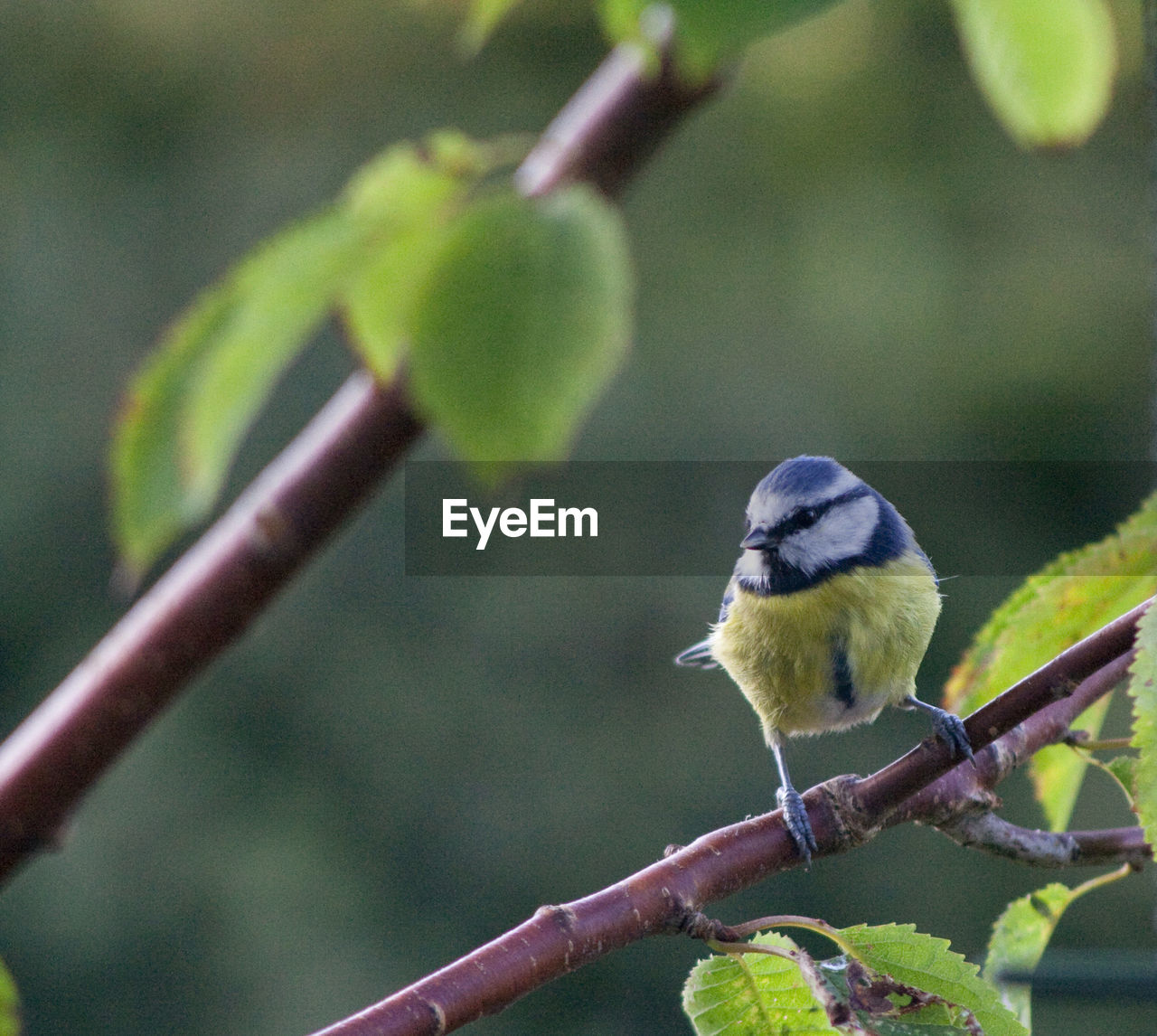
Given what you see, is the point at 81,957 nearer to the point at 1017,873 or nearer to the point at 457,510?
the point at 1017,873

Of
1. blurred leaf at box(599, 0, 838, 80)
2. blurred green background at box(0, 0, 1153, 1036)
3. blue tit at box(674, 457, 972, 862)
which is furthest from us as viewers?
blurred green background at box(0, 0, 1153, 1036)

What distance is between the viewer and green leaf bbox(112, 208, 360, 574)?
0.15 meters

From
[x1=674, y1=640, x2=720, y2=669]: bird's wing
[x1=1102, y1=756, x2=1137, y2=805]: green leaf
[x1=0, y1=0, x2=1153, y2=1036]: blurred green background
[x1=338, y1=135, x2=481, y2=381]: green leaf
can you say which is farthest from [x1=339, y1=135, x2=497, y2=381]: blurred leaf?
[x1=0, y1=0, x2=1153, y2=1036]: blurred green background

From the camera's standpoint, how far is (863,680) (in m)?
0.45

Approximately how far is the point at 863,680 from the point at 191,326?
0.33 m

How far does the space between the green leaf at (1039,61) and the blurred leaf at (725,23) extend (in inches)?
3.1

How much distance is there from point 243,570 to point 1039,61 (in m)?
0.16

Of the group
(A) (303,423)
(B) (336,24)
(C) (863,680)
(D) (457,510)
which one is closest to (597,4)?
(D) (457,510)

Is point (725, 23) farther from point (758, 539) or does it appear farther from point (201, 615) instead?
point (758, 539)

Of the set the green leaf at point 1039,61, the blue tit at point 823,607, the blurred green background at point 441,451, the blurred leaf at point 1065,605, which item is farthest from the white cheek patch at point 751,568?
the blurred green background at point 441,451

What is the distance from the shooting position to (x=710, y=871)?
0.87 feet

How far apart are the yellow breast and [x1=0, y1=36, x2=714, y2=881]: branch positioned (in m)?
0.28

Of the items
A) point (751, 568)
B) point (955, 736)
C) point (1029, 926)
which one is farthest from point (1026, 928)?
point (751, 568)

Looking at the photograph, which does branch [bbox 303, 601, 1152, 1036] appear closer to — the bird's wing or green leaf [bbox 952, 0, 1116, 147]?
green leaf [bbox 952, 0, 1116, 147]
